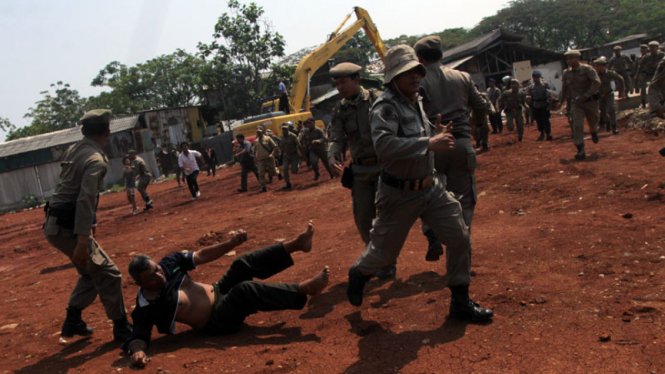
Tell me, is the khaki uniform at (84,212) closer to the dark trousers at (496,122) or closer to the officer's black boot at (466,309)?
the officer's black boot at (466,309)

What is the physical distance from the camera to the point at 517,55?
3219 cm

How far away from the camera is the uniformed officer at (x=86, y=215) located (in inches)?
172

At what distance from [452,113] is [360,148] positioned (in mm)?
906

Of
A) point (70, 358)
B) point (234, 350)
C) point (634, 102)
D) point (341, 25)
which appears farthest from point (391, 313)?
point (341, 25)

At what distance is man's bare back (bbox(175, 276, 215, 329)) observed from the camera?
428cm

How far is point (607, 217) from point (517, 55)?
28343 millimetres

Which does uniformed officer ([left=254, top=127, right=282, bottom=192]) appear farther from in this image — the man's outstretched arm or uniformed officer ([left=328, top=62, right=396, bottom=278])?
the man's outstretched arm

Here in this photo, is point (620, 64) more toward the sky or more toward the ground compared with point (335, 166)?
more toward the sky

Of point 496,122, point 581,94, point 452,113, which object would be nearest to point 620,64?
point 496,122

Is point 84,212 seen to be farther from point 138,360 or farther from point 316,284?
point 316,284

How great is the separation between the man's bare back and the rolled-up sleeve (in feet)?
6.19

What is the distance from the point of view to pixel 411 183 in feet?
12.1

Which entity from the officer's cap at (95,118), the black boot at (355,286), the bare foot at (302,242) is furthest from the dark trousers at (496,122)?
Result: the officer's cap at (95,118)

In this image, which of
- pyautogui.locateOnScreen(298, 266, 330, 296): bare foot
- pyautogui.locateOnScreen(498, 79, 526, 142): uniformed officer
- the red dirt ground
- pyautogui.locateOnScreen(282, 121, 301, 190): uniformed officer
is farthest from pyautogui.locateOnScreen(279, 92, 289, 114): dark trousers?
pyautogui.locateOnScreen(298, 266, 330, 296): bare foot
